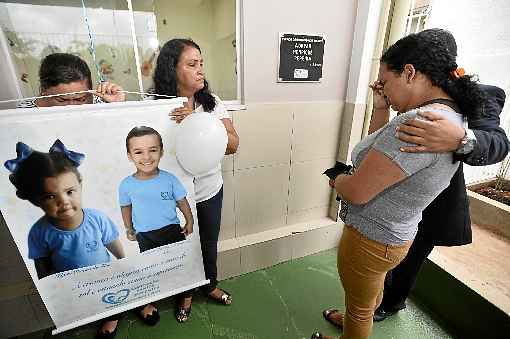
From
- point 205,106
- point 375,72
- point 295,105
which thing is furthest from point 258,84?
point 375,72

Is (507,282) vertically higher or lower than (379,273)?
lower

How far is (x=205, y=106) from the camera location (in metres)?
1.35

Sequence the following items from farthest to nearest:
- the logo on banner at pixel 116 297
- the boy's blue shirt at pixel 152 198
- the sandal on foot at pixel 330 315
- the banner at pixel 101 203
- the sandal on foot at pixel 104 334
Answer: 1. the sandal on foot at pixel 330 315
2. the sandal on foot at pixel 104 334
3. the logo on banner at pixel 116 297
4. the boy's blue shirt at pixel 152 198
5. the banner at pixel 101 203

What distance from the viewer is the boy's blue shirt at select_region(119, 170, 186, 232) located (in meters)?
1.23

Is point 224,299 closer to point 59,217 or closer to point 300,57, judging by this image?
point 59,217

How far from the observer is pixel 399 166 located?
83 centimetres

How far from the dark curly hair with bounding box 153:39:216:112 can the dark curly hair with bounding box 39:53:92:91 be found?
1.08 ft

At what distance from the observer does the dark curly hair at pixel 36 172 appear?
1019 millimetres

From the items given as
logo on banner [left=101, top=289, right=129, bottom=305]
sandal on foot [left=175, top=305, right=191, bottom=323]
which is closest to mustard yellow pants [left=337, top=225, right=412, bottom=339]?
sandal on foot [left=175, top=305, right=191, bottom=323]

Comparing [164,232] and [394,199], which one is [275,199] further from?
[394,199]

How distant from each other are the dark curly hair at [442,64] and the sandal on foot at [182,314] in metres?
1.81

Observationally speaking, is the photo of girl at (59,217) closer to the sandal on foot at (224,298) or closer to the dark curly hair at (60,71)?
the dark curly hair at (60,71)

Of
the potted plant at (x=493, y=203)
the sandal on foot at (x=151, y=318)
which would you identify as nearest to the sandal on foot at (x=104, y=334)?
the sandal on foot at (x=151, y=318)

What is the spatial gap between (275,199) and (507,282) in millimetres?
1590
